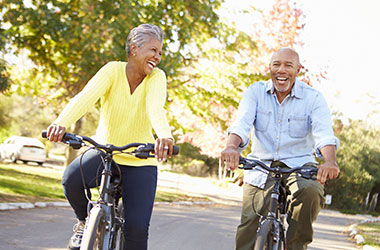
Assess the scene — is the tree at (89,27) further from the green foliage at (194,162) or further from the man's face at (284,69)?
the green foliage at (194,162)

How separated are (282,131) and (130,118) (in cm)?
120

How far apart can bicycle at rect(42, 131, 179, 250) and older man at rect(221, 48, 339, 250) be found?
0.85 meters

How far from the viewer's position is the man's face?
4129 mm

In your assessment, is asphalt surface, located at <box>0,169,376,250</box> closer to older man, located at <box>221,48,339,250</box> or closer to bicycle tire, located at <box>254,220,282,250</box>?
older man, located at <box>221,48,339,250</box>

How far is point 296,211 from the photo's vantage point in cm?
380

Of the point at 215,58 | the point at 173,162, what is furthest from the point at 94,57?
the point at 173,162

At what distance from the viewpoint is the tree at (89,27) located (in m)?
13.6

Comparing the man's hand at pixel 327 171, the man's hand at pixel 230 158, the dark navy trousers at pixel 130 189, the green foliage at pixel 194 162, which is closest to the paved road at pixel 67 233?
the dark navy trousers at pixel 130 189

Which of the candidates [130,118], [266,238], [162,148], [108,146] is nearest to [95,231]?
[108,146]

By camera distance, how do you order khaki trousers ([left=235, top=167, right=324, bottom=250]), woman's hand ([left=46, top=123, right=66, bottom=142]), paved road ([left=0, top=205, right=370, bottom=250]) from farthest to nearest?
1. paved road ([left=0, top=205, right=370, bottom=250])
2. khaki trousers ([left=235, top=167, right=324, bottom=250])
3. woman's hand ([left=46, top=123, right=66, bottom=142])

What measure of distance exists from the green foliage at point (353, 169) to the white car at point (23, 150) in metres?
17.8

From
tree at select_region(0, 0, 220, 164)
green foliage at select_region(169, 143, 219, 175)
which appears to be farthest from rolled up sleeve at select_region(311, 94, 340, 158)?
green foliage at select_region(169, 143, 219, 175)

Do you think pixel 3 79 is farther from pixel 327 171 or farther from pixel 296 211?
pixel 327 171

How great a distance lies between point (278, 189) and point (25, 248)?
3.70 metres
